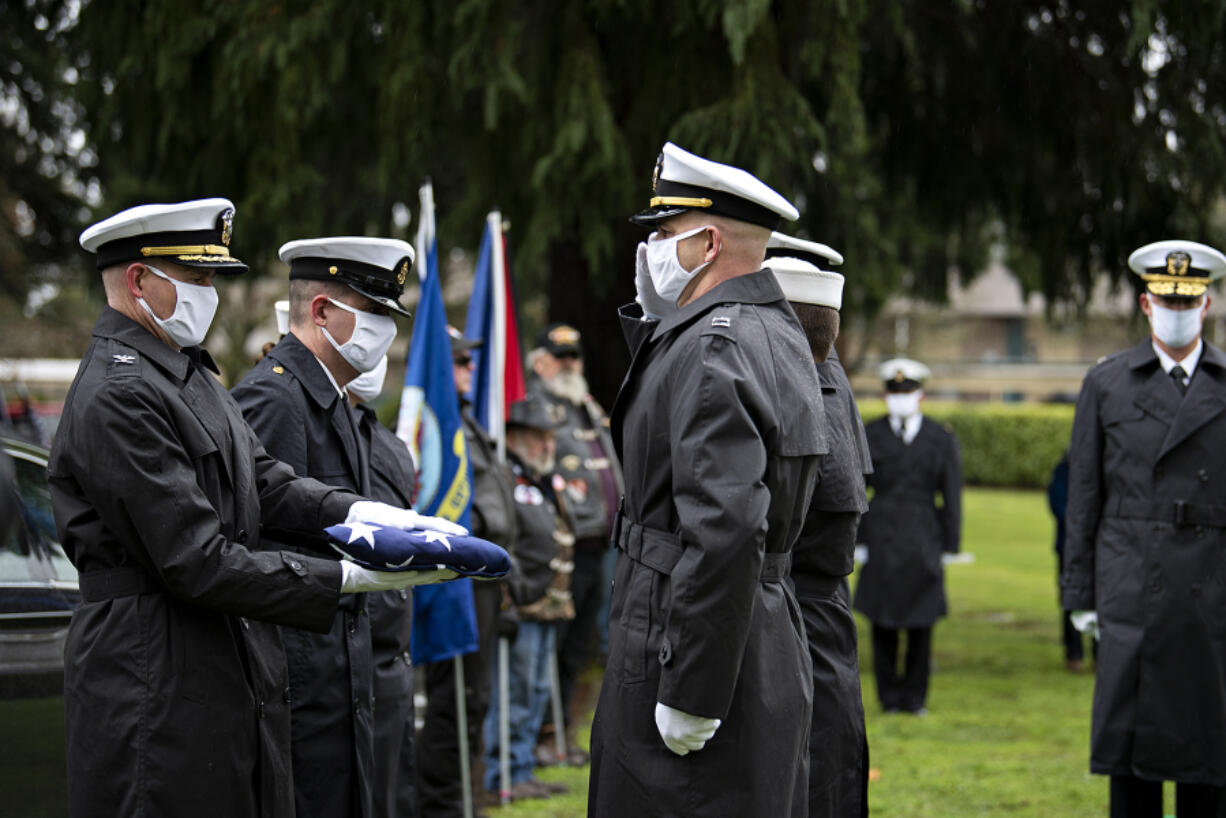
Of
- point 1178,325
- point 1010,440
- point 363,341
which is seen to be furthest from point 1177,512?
point 1010,440

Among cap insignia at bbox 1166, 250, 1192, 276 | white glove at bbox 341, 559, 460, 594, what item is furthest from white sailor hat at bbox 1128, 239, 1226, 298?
white glove at bbox 341, 559, 460, 594

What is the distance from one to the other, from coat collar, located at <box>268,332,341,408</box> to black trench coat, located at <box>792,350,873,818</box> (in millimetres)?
1557

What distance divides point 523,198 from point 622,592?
636 cm

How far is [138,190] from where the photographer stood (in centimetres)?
1035

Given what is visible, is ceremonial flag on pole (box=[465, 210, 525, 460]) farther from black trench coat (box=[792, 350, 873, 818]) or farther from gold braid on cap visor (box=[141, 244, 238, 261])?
gold braid on cap visor (box=[141, 244, 238, 261])

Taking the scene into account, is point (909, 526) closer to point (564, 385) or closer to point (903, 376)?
point (903, 376)

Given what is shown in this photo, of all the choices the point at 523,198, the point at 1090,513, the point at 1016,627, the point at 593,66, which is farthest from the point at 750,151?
the point at 1016,627

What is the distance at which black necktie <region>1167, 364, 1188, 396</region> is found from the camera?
5.78 metres

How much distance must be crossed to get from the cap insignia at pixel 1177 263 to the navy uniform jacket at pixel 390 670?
11.0 feet

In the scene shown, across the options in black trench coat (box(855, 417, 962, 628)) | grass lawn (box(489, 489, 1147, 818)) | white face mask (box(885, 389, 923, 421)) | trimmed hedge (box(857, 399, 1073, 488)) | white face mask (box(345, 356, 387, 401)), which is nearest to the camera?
white face mask (box(345, 356, 387, 401))

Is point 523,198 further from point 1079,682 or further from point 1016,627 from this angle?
point 1016,627

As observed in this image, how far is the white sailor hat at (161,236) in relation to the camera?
3539 millimetres

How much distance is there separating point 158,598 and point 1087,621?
4.13m

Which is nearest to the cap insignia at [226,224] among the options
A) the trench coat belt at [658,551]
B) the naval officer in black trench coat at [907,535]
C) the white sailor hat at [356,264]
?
the white sailor hat at [356,264]
